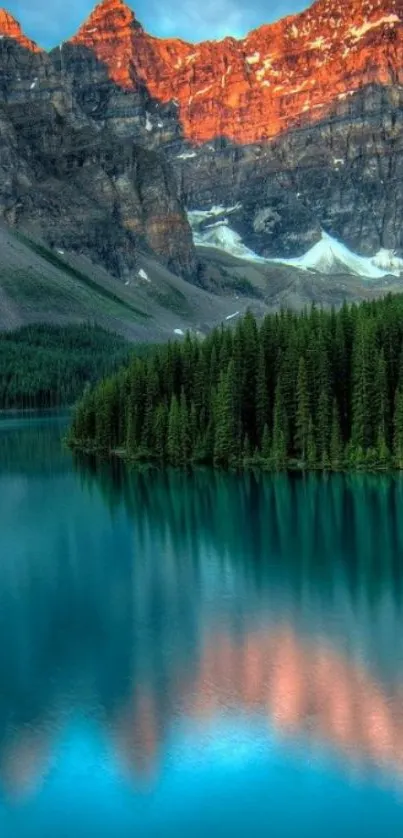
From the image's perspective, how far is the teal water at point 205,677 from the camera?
21219 millimetres

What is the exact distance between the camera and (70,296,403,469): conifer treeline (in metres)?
77.2

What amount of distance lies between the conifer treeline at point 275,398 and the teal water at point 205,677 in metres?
22.7

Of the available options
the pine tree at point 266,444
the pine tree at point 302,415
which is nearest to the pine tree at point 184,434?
the pine tree at point 266,444

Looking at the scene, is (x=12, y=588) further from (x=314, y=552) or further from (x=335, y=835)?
(x=335, y=835)

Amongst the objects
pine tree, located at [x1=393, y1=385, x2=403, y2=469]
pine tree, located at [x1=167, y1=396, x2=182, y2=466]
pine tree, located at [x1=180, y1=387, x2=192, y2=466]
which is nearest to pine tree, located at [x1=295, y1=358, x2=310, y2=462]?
pine tree, located at [x1=393, y1=385, x2=403, y2=469]

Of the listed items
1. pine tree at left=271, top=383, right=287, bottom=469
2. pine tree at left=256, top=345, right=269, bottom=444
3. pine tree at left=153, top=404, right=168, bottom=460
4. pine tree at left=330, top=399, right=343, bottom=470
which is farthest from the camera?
pine tree at left=153, top=404, right=168, bottom=460

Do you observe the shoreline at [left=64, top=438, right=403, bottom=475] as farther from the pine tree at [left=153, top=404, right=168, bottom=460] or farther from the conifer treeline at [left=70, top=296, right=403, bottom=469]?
the pine tree at [left=153, top=404, right=168, bottom=460]

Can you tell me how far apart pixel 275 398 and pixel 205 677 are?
55.4 meters

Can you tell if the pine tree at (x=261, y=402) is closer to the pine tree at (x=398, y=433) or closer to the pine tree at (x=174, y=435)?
the pine tree at (x=174, y=435)

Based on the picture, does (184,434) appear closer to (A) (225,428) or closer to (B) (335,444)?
(A) (225,428)

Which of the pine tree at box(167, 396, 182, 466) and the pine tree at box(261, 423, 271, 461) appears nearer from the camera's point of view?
the pine tree at box(261, 423, 271, 461)

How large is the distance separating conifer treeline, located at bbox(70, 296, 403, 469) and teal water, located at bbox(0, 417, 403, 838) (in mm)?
22656

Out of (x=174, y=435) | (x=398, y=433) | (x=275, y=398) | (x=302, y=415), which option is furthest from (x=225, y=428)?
(x=398, y=433)

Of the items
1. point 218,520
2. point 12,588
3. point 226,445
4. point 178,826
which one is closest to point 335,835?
point 178,826
